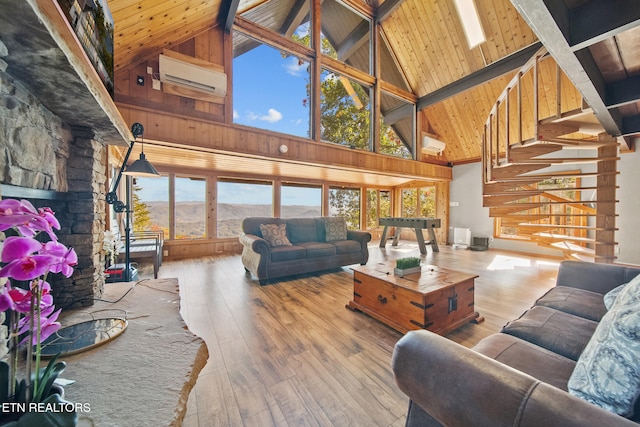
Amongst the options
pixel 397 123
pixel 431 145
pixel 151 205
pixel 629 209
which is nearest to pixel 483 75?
pixel 431 145

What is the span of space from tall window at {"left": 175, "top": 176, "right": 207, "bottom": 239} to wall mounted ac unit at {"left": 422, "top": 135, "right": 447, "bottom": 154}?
585cm

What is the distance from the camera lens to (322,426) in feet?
4.13

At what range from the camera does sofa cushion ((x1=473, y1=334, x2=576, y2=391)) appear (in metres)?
1.01

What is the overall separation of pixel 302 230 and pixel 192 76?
293 centimetres

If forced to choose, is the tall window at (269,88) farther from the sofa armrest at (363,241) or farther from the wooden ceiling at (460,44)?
the sofa armrest at (363,241)

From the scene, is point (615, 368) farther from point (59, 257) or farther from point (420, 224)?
point (420, 224)

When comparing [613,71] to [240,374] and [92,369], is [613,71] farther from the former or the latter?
[92,369]

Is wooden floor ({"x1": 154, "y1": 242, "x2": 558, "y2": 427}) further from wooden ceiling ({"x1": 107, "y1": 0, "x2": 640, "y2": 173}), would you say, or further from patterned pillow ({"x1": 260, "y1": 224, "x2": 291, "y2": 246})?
wooden ceiling ({"x1": 107, "y1": 0, "x2": 640, "y2": 173})

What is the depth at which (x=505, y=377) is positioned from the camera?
723mm

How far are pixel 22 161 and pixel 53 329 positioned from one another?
91cm

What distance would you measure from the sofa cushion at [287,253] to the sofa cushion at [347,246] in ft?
2.24

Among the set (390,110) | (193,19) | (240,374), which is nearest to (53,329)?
(240,374)

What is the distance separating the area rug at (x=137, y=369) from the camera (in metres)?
0.94

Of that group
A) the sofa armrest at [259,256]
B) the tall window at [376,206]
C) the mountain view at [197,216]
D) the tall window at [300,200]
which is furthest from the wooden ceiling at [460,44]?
the tall window at [300,200]
